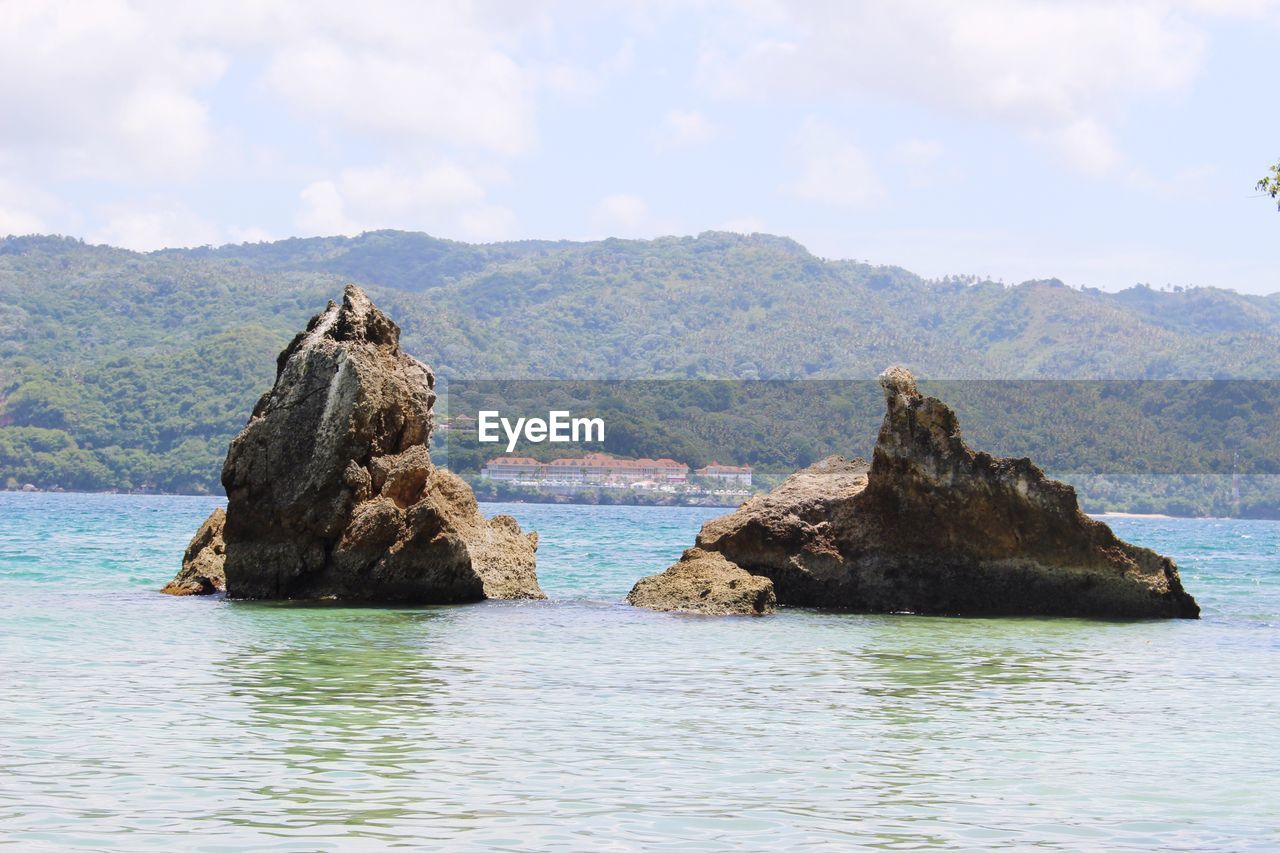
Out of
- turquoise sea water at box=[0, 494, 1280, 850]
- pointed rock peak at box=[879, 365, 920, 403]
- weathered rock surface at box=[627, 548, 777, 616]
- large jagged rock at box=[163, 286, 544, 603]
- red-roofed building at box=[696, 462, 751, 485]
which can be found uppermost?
red-roofed building at box=[696, 462, 751, 485]

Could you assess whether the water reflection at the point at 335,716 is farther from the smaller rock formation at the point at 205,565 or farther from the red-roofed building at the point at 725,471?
the red-roofed building at the point at 725,471

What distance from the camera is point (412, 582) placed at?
21.3 meters

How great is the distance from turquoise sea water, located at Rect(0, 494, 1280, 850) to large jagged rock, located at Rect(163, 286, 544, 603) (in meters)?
1.20

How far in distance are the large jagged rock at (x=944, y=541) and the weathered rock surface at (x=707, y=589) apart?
0.75 metres

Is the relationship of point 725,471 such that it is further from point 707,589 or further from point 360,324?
point 707,589

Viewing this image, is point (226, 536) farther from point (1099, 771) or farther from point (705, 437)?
point (705, 437)

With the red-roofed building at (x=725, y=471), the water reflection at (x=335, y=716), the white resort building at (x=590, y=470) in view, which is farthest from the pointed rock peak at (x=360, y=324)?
the white resort building at (x=590, y=470)

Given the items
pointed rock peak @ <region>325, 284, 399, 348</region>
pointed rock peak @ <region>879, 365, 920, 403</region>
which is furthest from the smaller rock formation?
pointed rock peak @ <region>879, 365, 920, 403</region>

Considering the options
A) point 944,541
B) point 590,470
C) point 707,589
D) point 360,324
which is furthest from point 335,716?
point 590,470

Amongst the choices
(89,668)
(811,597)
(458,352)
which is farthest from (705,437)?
(89,668)

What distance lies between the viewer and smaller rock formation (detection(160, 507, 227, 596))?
2303 centimetres

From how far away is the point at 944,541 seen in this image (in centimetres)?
2108

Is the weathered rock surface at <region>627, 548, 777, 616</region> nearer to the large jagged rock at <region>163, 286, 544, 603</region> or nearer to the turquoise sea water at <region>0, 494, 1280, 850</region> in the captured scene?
the turquoise sea water at <region>0, 494, 1280, 850</region>

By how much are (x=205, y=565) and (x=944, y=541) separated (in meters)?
11.1
